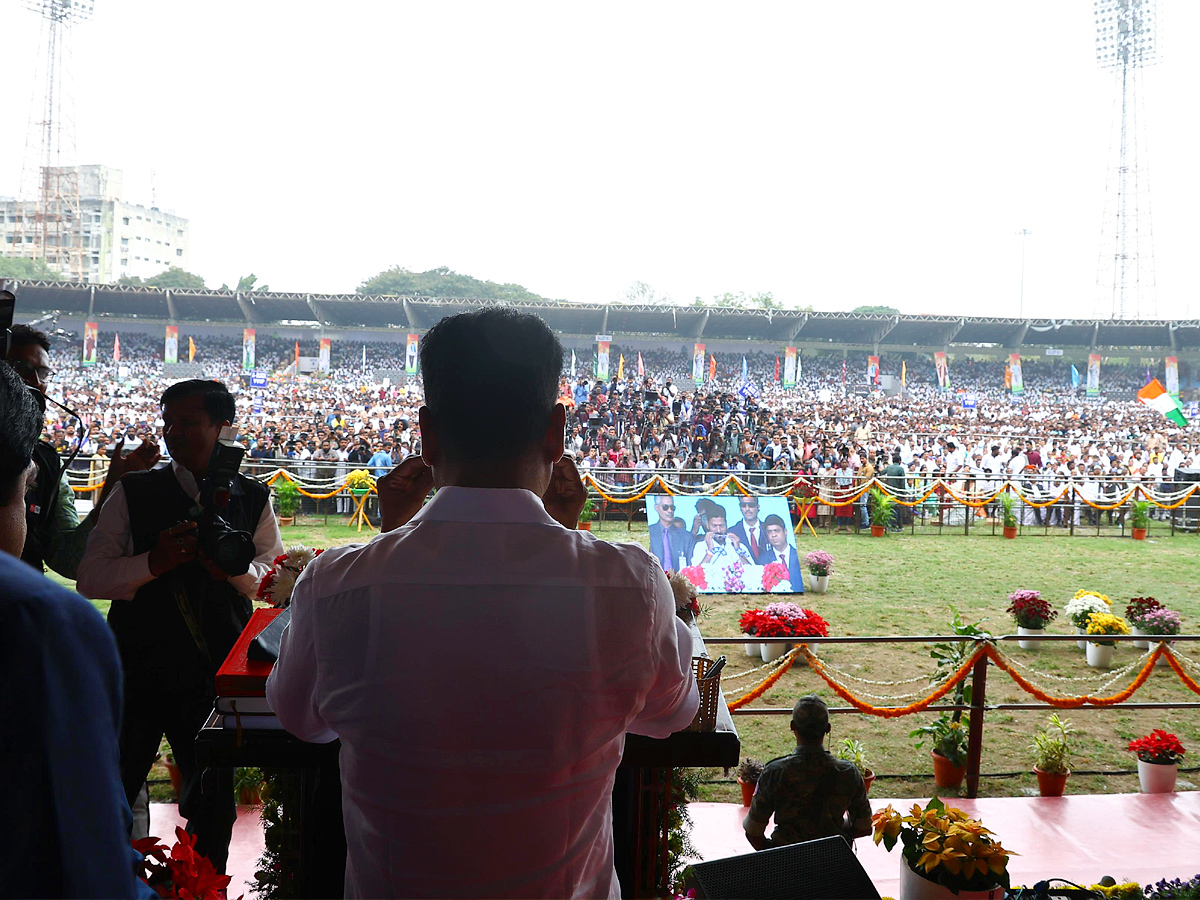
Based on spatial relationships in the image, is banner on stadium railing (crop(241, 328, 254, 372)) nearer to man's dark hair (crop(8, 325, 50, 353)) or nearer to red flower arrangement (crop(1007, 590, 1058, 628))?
red flower arrangement (crop(1007, 590, 1058, 628))

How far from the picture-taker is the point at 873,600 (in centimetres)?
928

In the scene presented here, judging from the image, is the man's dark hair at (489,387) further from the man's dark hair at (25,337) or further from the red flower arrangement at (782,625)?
the red flower arrangement at (782,625)

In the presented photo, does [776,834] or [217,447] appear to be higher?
[217,447]

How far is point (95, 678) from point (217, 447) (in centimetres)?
229

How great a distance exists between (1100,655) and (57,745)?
7880 millimetres

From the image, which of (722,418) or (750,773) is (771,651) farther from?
(722,418)

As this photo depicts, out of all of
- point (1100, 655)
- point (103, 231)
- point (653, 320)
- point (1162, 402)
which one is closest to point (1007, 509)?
point (1162, 402)

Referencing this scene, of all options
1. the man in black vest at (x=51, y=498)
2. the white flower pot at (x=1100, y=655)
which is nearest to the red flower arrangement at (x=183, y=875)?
the man in black vest at (x=51, y=498)

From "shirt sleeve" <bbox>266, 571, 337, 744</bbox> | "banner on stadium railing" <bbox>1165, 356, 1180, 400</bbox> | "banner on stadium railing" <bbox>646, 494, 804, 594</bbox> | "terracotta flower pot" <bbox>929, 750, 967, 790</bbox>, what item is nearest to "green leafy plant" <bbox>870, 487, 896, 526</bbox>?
"banner on stadium railing" <bbox>646, 494, 804, 594</bbox>

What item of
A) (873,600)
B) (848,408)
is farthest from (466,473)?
(848,408)

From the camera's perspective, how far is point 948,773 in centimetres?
468

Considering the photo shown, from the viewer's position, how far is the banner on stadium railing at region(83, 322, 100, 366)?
25.8 meters

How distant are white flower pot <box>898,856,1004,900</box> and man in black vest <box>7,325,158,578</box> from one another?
2.96 m

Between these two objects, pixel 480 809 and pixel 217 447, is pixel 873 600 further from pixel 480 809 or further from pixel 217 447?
pixel 480 809
